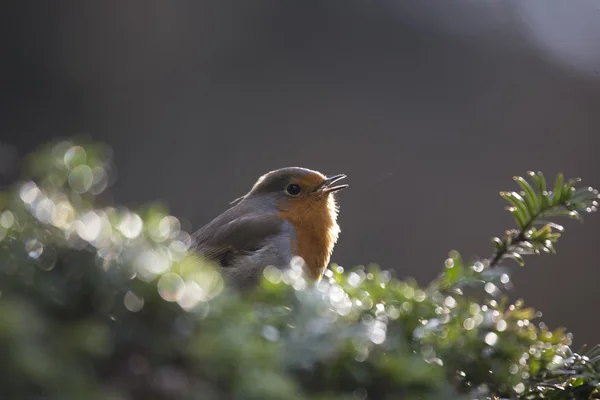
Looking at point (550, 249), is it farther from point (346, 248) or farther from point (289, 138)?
point (289, 138)

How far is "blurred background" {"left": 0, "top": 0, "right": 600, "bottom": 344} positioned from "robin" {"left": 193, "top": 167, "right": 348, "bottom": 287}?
62.5 inches

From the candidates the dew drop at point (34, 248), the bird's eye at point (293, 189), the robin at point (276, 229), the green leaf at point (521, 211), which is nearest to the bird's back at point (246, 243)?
the robin at point (276, 229)

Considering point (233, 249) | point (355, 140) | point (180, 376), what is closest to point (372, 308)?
point (180, 376)

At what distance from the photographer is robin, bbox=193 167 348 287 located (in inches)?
93.4

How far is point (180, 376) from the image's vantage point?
45cm

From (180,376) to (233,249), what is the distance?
6.77ft

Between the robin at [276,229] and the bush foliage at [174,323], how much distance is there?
1.57 m

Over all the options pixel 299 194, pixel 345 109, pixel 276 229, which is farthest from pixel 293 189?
pixel 345 109

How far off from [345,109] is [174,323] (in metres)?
5.21

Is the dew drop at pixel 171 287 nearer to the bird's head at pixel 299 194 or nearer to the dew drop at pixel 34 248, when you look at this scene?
the dew drop at pixel 34 248

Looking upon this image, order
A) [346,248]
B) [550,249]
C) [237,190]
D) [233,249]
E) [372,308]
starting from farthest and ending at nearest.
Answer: [237,190], [346,248], [233,249], [550,249], [372,308]

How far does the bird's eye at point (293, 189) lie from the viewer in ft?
9.11

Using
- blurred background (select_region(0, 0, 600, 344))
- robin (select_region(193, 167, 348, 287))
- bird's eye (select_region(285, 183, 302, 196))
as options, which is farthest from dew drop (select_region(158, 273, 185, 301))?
blurred background (select_region(0, 0, 600, 344))

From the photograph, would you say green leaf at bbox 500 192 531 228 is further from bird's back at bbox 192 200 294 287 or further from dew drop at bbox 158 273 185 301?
bird's back at bbox 192 200 294 287
